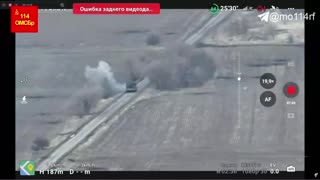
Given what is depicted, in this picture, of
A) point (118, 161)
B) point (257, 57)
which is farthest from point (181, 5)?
point (118, 161)

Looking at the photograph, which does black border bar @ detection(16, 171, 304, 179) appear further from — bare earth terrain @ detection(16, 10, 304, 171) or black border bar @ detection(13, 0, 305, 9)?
black border bar @ detection(13, 0, 305, 9)


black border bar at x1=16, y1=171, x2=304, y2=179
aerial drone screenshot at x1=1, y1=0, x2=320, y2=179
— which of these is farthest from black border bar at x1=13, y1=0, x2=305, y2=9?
black border bar at x1=16, y1=171, x2=304, y2=179

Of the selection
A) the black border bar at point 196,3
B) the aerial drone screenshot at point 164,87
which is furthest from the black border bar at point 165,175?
the black border bar at point 196,3

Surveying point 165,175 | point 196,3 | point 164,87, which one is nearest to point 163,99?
point 164,87

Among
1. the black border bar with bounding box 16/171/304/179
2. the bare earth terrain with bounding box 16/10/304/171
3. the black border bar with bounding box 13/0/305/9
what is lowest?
the black border bar with bounding box 16/171/304/179

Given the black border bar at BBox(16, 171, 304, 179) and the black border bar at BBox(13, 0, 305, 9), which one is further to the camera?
the black border bar at BBox(16, 171, 304, 179)

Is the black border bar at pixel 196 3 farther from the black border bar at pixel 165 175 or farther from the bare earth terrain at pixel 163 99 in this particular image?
the black border bar at pixel 165 175

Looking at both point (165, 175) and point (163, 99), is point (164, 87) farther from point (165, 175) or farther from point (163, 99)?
point (165, 175)

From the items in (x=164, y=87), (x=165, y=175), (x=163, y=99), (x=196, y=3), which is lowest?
(x=165, y=175)
